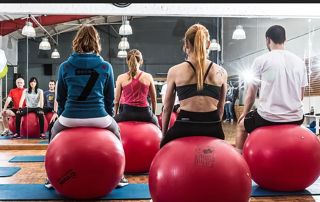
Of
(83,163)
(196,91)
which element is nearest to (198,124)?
(196,91)

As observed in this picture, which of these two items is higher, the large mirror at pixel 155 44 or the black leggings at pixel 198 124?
the large mirror at pixel 155 44

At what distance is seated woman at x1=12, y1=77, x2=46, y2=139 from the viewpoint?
664 cm

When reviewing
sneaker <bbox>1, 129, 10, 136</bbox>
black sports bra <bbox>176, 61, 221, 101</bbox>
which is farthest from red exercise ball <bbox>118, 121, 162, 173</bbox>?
sneaker <bbox>1, 129, 10, 136</bbox>

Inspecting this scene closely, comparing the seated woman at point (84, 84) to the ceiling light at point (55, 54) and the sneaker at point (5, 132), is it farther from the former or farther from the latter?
the sneaker at point (5, 132)

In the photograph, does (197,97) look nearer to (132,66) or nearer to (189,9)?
(132,66)

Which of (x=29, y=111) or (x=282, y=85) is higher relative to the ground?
(x=282, y=85)

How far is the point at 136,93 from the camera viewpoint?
4.00 m

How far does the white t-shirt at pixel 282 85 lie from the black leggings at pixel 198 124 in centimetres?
104

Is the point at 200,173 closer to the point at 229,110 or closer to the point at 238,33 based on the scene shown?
the point at 229,110

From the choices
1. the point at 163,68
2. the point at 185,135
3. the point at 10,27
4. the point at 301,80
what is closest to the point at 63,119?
the point at 185,135

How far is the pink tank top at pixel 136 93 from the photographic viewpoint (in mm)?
3985

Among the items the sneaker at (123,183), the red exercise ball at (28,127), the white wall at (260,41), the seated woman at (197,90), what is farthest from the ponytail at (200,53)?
the red exercise ball at (28,127)

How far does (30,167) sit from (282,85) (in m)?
3.07

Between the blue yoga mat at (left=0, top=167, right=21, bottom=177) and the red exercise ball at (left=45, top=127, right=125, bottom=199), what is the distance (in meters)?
1.38
